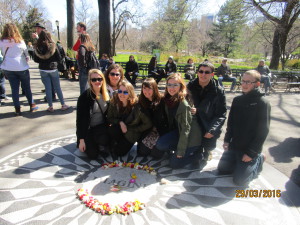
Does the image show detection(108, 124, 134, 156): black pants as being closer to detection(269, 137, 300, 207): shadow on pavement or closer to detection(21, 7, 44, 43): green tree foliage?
detection(269, 137, 300, 207): shadow on pavement

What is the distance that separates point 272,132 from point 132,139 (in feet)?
11.4

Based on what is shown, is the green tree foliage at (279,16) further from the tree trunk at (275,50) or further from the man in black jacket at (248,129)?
the man in black jacket at (248,129)

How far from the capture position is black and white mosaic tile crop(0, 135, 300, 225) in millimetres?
2277

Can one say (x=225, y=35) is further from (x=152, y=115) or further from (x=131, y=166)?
(x=131, y=166)

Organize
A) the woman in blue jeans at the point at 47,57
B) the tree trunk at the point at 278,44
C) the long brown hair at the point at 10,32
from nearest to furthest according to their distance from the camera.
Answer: the long brown hair at the point at 10,32 < the woman in blue jeans at the point at 47,57 < the tree trunk at the point at 278,44

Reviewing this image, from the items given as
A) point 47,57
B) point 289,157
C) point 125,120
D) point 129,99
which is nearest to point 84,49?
point 47,57

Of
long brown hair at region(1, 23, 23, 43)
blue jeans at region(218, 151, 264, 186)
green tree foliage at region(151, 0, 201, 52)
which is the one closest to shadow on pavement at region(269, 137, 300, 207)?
blue jeans at region(218, 151, 264, 186)

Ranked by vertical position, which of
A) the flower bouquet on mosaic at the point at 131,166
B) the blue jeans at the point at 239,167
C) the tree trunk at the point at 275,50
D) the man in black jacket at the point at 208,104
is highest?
the tree trunk at the point at 275,50

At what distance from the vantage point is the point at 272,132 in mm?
5051

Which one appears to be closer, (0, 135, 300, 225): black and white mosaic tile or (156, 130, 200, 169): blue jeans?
(0, 135, 300, 225): black and white mosaic tile

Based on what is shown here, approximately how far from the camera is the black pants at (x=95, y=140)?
343 cm

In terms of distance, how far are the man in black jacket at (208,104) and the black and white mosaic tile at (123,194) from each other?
0.59 meters

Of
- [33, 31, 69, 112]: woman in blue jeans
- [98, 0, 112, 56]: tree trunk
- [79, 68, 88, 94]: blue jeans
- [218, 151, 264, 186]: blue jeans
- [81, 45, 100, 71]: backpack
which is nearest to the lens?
[218, 151, 264, 186]: blue jeans
